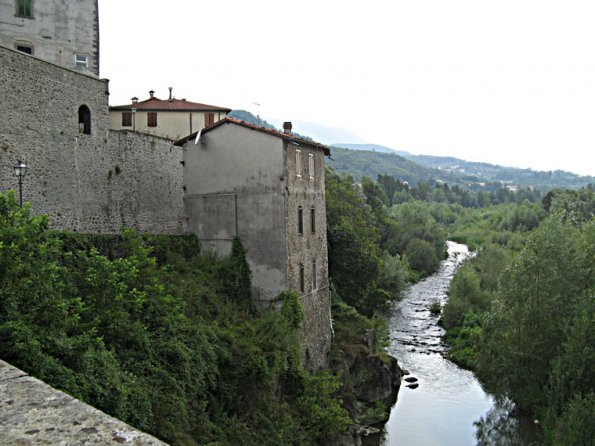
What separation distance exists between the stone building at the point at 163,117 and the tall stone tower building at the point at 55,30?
6.42m

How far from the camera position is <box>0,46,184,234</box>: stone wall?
18.0m

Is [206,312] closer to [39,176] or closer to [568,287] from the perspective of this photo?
[39,176]

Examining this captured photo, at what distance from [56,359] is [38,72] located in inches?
497

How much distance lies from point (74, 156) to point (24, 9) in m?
7.78

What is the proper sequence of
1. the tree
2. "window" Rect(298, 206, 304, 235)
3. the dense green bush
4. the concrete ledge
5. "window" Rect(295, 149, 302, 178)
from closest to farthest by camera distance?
the concrete ledge, the dense green bush, "window" Rect(295, 149, 302, 178), "window" Rect(298, 206, 304, 235), the tree

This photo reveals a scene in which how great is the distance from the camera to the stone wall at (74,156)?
59.1 feet

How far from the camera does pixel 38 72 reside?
19.0 m

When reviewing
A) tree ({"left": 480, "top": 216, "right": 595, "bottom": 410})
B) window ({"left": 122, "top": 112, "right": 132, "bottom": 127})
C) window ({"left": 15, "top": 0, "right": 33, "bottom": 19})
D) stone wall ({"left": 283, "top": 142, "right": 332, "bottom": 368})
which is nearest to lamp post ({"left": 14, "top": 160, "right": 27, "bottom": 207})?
window ({"left": 15, "top": 0, "right": 33, "bottom": 19})

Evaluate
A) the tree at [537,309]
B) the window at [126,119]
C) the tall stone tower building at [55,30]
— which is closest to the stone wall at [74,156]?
the tall stone tower building at [55,30]

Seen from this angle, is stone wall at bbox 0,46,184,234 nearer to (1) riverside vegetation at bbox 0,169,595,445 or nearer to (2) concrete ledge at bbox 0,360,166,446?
(1) riverside vegetation at bbox 0,169,595,445

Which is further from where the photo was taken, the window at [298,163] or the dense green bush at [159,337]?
the window at [298,163]

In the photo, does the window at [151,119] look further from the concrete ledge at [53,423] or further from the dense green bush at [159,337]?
the concrete ledge at [53,423]

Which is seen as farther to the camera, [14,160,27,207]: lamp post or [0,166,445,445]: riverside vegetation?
[14,160,27,207]: lamp post

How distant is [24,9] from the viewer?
76.7 ft
